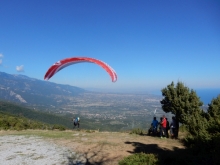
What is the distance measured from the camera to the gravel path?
1152 centimetres

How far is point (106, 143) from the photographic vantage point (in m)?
15.6

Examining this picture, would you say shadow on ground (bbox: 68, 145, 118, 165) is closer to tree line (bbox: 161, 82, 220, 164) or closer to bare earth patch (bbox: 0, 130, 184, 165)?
bare earth patch (bbox: 0, 130, 184, 165)

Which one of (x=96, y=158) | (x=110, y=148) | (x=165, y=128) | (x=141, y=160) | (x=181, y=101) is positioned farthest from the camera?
(x=181, y=101)

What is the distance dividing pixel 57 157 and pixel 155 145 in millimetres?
6982

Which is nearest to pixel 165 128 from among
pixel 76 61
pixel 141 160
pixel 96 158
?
pixel 96 158

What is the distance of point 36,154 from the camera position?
1305 centimetres

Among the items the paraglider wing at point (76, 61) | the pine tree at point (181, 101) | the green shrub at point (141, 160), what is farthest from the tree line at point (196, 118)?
the paraglider wing at point (76, 61)

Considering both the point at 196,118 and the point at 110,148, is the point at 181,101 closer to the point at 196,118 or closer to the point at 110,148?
the point at 196,118

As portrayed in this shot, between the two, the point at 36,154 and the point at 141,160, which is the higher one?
the point at 141,160

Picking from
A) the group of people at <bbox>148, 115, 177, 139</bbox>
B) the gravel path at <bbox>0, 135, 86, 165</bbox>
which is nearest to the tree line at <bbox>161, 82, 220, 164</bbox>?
the group of people at <bbox>148, 115, 177, 139</bbox>

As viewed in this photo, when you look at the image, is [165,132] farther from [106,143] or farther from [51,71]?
[51,71]

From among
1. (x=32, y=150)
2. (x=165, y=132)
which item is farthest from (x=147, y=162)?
(x=165, y=132)

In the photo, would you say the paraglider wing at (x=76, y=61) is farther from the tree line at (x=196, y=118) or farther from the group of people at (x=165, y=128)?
the group of people at (x=165, y=128)

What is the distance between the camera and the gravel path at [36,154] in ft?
37.8
